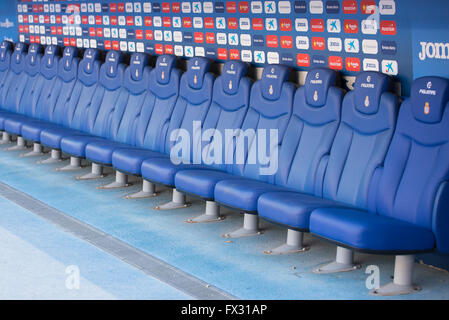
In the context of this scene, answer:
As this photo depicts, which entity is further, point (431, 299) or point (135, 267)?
point (135, 267)

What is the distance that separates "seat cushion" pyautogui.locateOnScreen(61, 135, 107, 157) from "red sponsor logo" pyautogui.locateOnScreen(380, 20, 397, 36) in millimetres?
2640

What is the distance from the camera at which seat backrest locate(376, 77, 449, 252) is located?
3.79 metres

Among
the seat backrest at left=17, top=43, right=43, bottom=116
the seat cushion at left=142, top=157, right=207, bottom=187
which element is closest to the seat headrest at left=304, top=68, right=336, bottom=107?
the seat cushion at left=142, top=157, right=207, bottom=187

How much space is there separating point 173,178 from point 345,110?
1.25m

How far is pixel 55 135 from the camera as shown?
21.4 feet

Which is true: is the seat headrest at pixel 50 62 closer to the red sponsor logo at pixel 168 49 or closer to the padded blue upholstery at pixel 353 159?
the red sponsor logo at pixel 168 49

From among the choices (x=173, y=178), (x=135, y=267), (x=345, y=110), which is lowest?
(x=135, y=267)

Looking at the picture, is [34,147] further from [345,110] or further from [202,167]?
[345,110]

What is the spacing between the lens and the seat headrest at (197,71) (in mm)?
5637

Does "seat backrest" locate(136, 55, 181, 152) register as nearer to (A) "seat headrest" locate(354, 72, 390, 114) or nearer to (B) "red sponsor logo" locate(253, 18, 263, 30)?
(B) "red sponsor logo" locate(253, 18, 263, 30)

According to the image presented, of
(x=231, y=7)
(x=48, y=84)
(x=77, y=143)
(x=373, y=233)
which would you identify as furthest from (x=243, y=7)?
(x=48, y=84)

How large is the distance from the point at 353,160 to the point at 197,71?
5.71ft

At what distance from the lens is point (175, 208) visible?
5.43 metres
